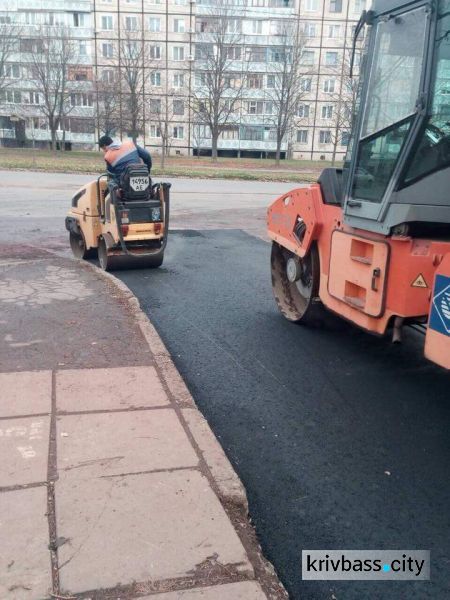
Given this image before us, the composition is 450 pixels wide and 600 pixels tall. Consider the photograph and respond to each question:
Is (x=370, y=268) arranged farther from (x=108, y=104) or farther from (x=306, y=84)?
(x=306, y=84)

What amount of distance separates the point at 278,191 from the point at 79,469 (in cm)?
2415

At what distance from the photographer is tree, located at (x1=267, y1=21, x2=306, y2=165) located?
52219 millimetres

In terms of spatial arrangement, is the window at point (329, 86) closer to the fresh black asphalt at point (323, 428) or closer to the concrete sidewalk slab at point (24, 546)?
the fresh black asphalt at point (323, 428)

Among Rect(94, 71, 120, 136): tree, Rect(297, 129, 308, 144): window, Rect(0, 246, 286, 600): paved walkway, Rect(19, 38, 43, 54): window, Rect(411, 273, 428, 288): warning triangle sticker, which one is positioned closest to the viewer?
Rect(0, 246, 286, 600): paved walkway

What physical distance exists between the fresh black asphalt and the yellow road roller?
1.80 metres

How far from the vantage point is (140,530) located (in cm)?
275

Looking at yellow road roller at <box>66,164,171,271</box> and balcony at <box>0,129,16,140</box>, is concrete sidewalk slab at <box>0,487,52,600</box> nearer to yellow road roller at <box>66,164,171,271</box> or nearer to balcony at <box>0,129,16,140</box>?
yellow road roller at <box>66,164,171,271</box>

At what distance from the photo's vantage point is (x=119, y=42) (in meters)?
55.7

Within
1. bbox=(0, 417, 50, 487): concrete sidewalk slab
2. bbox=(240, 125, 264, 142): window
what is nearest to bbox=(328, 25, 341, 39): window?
bbox=(240, 125, 264, 142): window

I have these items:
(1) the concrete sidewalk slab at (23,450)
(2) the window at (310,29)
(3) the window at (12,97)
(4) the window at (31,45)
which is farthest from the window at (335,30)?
(1) the concrete sidewalk slab at (23,450)

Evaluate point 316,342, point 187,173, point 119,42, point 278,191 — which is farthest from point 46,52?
point 316,342

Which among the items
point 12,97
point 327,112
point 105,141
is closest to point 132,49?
point 12,97

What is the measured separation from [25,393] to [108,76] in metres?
61.2

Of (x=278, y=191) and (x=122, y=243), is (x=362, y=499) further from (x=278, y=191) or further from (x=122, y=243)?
(x=278, y=191)
